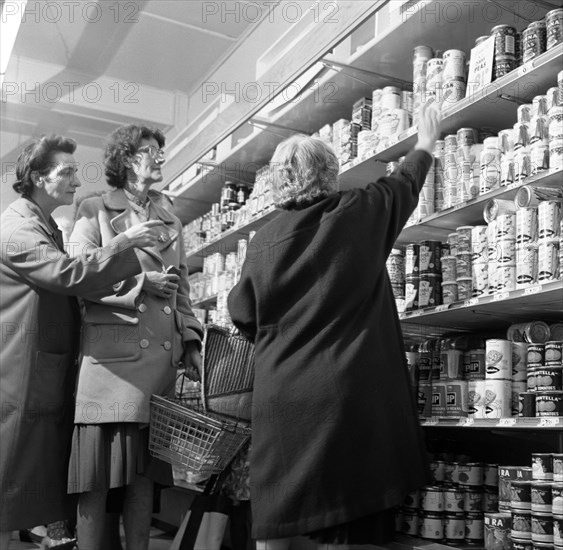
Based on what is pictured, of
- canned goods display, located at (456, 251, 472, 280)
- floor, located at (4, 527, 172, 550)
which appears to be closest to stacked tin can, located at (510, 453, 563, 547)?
canned goods display, located at (456, 251, 472, 280)

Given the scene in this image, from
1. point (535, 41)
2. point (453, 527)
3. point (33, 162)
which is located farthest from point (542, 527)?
point (33, 162)

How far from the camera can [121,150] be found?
3.00 metres

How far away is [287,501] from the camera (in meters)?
1.98

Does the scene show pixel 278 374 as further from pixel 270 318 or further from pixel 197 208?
pixel 197 208

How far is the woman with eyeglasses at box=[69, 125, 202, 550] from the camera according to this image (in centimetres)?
260

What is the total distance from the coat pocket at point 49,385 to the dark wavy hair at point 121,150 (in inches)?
28.2

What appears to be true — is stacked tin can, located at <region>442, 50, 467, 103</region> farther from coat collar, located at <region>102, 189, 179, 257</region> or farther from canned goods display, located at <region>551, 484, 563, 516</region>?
canned goods display, located at <region>551, 484, 563, 516</region>

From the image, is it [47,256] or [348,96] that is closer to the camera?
[47,256]

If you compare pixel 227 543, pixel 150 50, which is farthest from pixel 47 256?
pixel 150 50

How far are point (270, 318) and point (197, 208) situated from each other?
365 cm

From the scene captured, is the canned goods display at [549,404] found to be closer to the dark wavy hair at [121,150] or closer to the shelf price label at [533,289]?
the shelf price label at [533,289]

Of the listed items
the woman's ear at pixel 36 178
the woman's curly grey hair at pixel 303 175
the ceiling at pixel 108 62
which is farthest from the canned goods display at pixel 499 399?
the ceiling at pixel 108 62

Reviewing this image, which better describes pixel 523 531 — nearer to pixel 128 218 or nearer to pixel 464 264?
pixel 464 264

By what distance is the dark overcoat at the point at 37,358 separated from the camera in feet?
8.64
